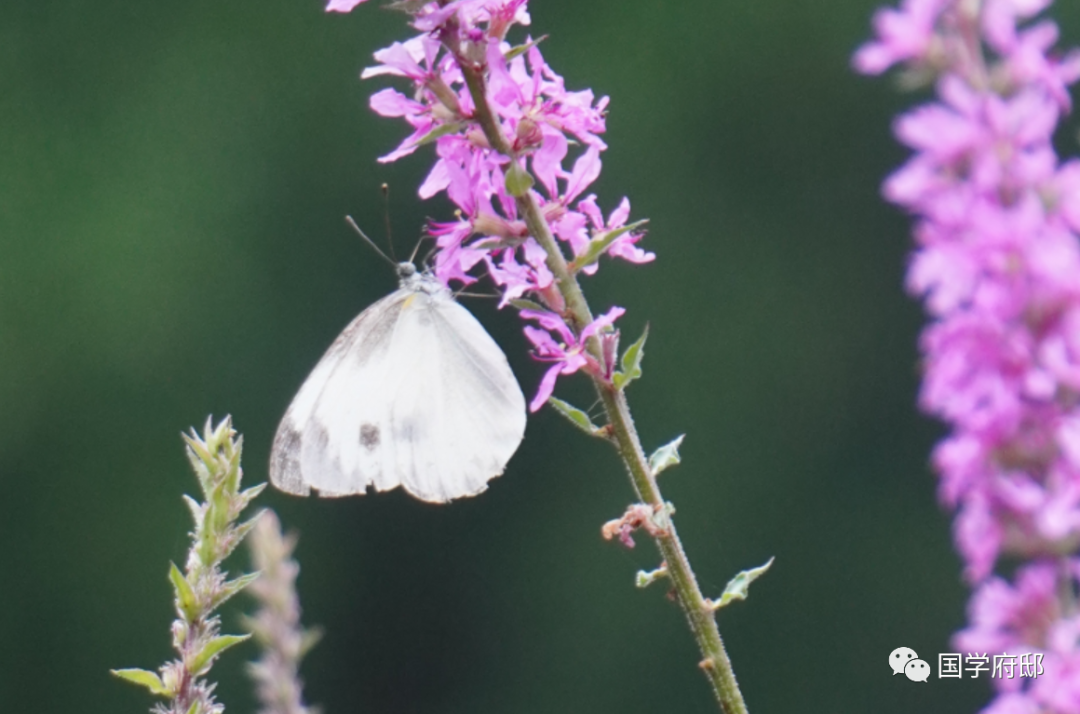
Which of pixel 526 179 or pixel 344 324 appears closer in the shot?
pixel 526 179

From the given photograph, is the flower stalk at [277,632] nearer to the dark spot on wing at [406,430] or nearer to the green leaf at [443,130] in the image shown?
the green leaf at [443,130]

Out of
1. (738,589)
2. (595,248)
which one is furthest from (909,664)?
(595,248)

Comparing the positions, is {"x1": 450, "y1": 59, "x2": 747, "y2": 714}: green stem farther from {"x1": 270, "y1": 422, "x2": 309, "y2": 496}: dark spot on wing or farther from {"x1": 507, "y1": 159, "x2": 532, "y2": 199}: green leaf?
{"x1": 270, "y1": 422, "x2": 309, "y2": 496}: dark spot on wing

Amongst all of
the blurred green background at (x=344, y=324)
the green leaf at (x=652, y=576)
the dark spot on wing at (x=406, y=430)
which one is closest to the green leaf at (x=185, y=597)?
the green leaf at (x=652, y=576)

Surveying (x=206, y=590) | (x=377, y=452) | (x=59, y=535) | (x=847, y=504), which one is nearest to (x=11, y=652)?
(x=59, y=535)

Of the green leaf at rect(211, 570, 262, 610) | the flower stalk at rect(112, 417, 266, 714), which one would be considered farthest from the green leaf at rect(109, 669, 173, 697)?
the green leaf at rect(211, 570, 262, 610)

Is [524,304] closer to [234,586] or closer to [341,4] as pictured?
[341,4]

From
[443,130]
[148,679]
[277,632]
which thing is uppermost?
[443,130]
